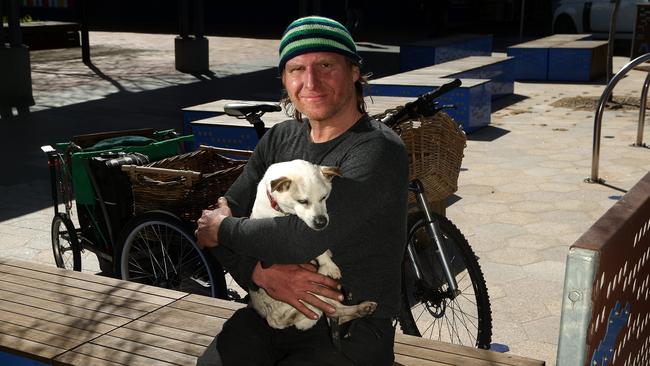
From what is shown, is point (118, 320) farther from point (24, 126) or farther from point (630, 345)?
point (24, 126)

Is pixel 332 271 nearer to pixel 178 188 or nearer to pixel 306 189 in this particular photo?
pixel 306 189

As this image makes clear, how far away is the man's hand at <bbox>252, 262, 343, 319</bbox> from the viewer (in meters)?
2.68

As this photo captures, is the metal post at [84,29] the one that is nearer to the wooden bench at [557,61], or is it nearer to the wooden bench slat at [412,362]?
the wooden bench at [557,61]

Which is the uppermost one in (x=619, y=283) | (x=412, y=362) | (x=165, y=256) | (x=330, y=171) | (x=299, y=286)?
(x=330, y=171)

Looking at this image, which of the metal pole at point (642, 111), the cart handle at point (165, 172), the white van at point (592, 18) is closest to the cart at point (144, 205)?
the cart handle at point (165, 172)

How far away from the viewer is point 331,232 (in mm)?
2604

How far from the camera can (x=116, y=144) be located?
521cm

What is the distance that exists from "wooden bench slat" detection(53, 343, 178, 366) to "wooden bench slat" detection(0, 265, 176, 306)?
501mm

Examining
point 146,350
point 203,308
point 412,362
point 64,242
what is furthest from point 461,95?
point 146,350

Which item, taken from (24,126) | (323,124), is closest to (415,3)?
(24,126)

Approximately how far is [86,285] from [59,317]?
36 centimetres

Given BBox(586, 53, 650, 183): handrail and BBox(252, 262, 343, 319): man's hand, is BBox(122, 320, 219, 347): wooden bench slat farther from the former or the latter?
BBox(586, 53, 650, 183): handrail

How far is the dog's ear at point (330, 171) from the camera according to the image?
8.45 feet

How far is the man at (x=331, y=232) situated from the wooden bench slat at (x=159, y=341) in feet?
1.56
